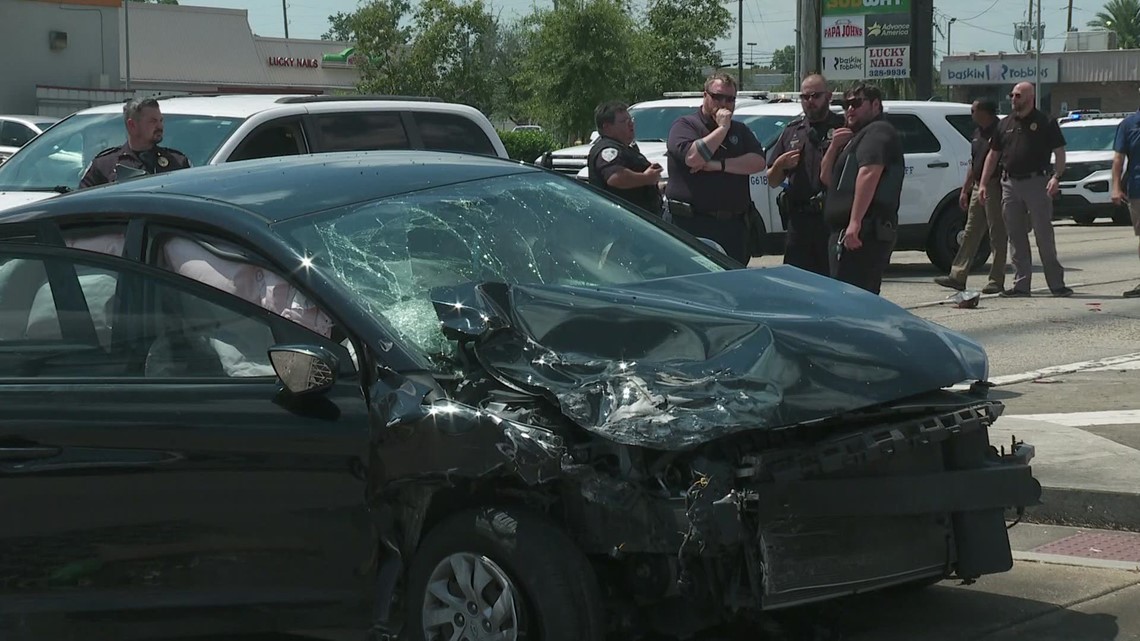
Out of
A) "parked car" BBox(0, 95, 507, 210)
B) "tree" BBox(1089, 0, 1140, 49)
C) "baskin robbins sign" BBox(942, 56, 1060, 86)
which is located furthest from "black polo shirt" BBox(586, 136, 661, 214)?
"tree" BBox(1089, 0, 1140, 49)

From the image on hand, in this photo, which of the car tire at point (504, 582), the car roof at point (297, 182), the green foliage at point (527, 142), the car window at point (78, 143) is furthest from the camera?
the green foliage at point (527, 142)

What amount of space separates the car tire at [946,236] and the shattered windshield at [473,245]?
36.2 ft

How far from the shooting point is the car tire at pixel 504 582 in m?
4.05

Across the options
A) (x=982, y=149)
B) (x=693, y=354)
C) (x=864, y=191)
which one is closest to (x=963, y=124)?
(x=982, y=149)

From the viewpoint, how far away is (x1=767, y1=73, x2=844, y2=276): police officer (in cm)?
936

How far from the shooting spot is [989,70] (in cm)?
6988

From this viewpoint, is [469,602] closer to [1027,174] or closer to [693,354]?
Answer: [693,354]

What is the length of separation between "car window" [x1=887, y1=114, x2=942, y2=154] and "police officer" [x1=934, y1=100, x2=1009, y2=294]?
1652 millimetres

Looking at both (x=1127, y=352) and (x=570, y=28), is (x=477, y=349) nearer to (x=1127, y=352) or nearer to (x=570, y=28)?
(x=1127, y=352)

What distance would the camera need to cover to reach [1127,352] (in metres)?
10.6

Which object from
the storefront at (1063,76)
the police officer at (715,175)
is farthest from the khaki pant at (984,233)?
the storefront at (1063,76)

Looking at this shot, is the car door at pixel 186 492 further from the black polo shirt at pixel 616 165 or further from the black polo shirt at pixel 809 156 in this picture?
the black polo shirt at pixel 809 156

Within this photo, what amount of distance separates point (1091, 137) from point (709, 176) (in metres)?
18.9

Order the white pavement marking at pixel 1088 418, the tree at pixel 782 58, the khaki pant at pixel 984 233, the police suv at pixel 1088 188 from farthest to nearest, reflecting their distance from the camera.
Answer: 1. the tree at pixel 782 58
2. the police suv at pixel 1088 188
3. the khaki pant at pixel 984 233
4. the white pavement marking at pixel 1088 418
